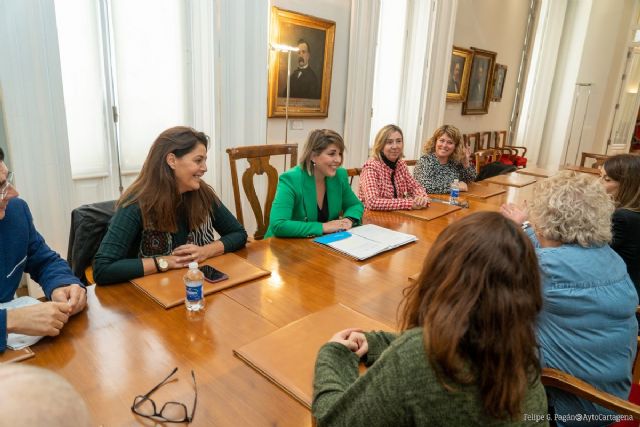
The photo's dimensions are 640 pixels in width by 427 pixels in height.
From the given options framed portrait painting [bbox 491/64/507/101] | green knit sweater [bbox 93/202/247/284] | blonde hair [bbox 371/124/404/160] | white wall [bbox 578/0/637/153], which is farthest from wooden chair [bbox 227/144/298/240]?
white wall [bbox 578/0/637/153]

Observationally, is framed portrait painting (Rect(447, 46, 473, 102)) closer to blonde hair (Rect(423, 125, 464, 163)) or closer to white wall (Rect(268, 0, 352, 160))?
white wall (Rect(268, 0, 352, 160))

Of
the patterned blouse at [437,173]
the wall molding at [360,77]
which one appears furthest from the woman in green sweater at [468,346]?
the wall molding at [360,77]

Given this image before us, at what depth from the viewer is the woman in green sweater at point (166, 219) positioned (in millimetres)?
1594

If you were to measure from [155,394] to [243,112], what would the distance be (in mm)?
3020

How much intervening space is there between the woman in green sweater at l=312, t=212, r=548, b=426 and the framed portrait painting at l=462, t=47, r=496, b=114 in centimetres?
650

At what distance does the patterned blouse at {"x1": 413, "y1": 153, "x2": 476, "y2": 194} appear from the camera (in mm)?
3465

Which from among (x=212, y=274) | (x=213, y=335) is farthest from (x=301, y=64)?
(x=213, y=335)

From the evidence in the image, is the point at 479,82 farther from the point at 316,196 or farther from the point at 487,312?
the point at 487,312

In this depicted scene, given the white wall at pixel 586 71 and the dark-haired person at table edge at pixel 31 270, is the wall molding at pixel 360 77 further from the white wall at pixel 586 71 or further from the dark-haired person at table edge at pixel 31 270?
the white wall at pixel 586 71

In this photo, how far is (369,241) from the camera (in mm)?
2094

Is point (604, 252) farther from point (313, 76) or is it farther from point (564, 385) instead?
point (313, 76)

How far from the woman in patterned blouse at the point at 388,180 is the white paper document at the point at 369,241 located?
491mm

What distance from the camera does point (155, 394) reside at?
977 mm

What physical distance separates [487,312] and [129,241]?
4.68 ft
